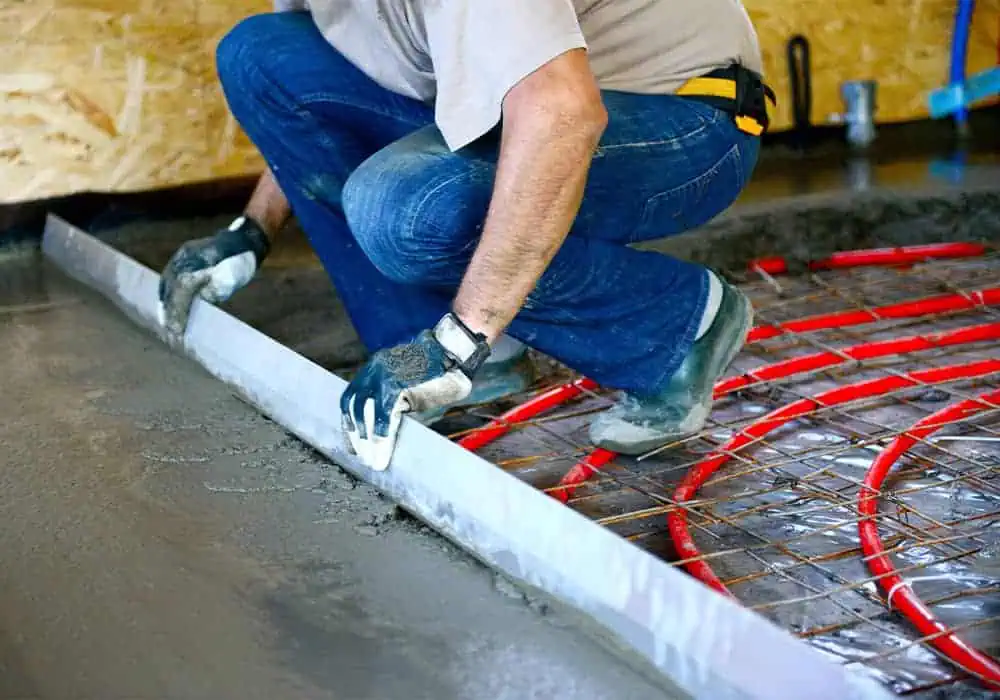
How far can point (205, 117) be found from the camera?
9.39 feet

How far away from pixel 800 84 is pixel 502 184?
113 inches

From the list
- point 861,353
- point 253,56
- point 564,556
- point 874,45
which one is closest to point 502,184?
point 564,556

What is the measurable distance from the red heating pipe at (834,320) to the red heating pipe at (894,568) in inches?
18.3

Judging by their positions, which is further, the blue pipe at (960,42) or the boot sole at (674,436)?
the blue pipe at (960,42)

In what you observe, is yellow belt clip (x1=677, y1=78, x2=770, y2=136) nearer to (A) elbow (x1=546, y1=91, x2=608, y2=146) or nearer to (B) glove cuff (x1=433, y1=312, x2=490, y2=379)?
(A) elbow (x1=546, y1=91, x2=608, y2=146)

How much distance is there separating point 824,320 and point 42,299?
1650mm

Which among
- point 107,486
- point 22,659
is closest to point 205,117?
point 107,486

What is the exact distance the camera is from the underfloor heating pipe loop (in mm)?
1811

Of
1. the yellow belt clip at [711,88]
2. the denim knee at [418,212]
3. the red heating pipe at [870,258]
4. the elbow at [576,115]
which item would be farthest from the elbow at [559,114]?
the red heating pipe at [870,258]

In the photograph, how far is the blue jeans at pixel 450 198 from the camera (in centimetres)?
149

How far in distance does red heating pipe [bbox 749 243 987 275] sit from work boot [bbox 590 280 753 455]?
106 centimetres

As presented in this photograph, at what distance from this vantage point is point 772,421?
1826 mm

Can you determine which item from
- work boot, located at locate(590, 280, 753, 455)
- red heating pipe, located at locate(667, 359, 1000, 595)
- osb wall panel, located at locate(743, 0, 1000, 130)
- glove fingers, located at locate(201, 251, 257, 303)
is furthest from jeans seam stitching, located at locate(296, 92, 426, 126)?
osb wall panel, located at locate(743, 0, 1000, 130)

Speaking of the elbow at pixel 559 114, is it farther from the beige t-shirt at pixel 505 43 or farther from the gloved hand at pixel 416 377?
the gloved hand at pixel 416 377
